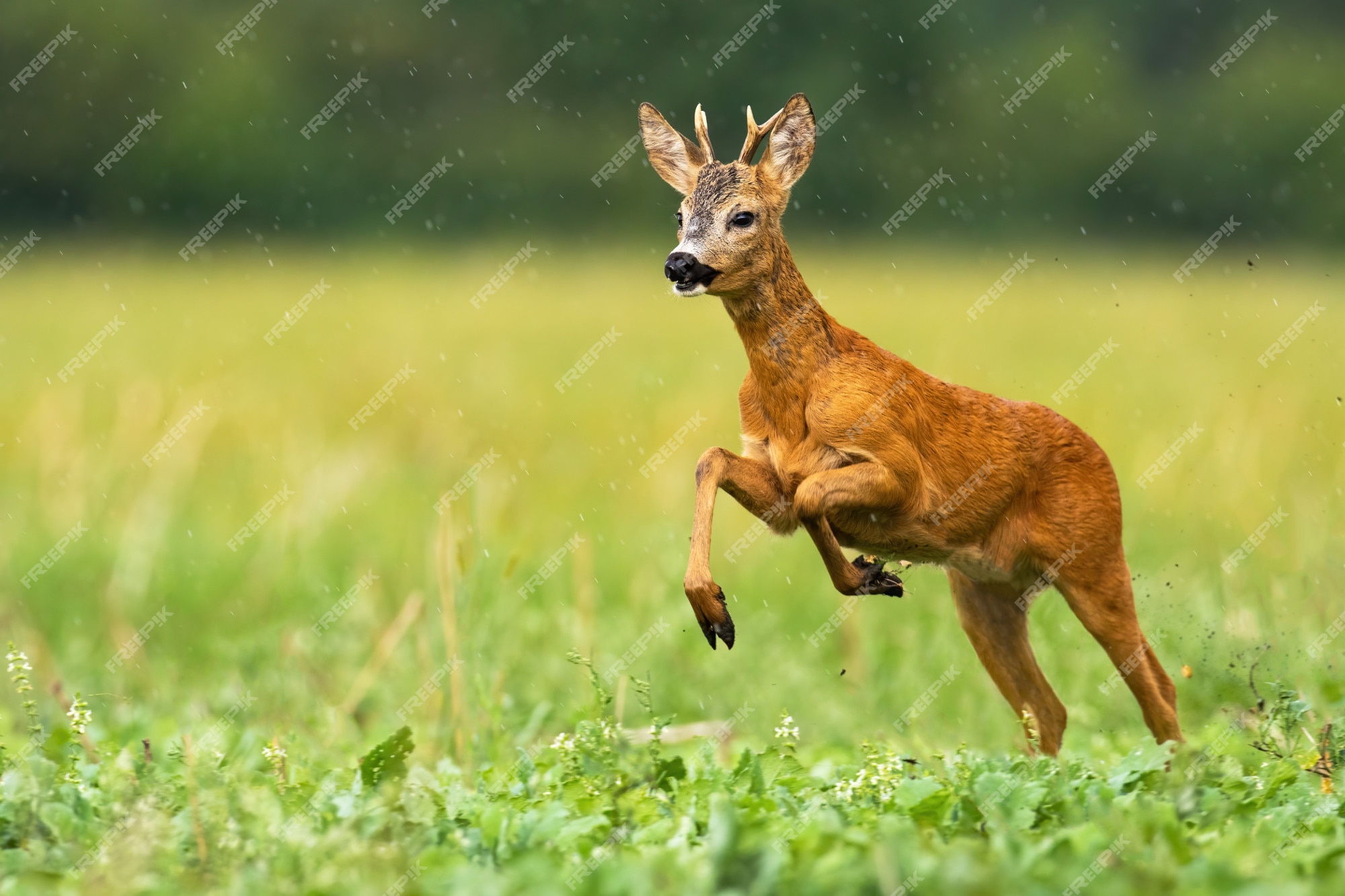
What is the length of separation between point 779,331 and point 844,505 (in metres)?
0.68

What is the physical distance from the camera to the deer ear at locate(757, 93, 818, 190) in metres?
5.57

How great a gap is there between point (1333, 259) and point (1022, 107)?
15.9 m

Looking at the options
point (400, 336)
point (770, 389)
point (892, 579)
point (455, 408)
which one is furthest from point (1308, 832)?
point (400, 336)

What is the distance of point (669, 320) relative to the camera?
2717cm

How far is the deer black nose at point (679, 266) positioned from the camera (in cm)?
509

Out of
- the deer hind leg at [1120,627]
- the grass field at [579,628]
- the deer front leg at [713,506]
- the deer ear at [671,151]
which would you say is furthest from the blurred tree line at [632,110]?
the deer front leg at [713,506]

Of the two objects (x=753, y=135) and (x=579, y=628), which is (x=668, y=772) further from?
(x=579, y=628)

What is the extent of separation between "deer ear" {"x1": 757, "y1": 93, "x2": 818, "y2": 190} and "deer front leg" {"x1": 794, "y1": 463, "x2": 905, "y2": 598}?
1042 mm

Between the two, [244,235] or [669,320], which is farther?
[244,235]

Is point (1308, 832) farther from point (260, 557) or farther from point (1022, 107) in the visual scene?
point (1022, 107)

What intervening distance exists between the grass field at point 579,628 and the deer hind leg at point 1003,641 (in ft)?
1.10

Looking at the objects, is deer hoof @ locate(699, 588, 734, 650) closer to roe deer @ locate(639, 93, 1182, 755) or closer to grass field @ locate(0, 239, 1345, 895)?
roe deer @ locate(639, 93, 1182, 755)

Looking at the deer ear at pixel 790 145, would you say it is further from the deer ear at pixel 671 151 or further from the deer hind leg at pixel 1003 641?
the deer hind leg at pixel 1003 641

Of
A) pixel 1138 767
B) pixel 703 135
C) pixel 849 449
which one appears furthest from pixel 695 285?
pixel 1138 767
